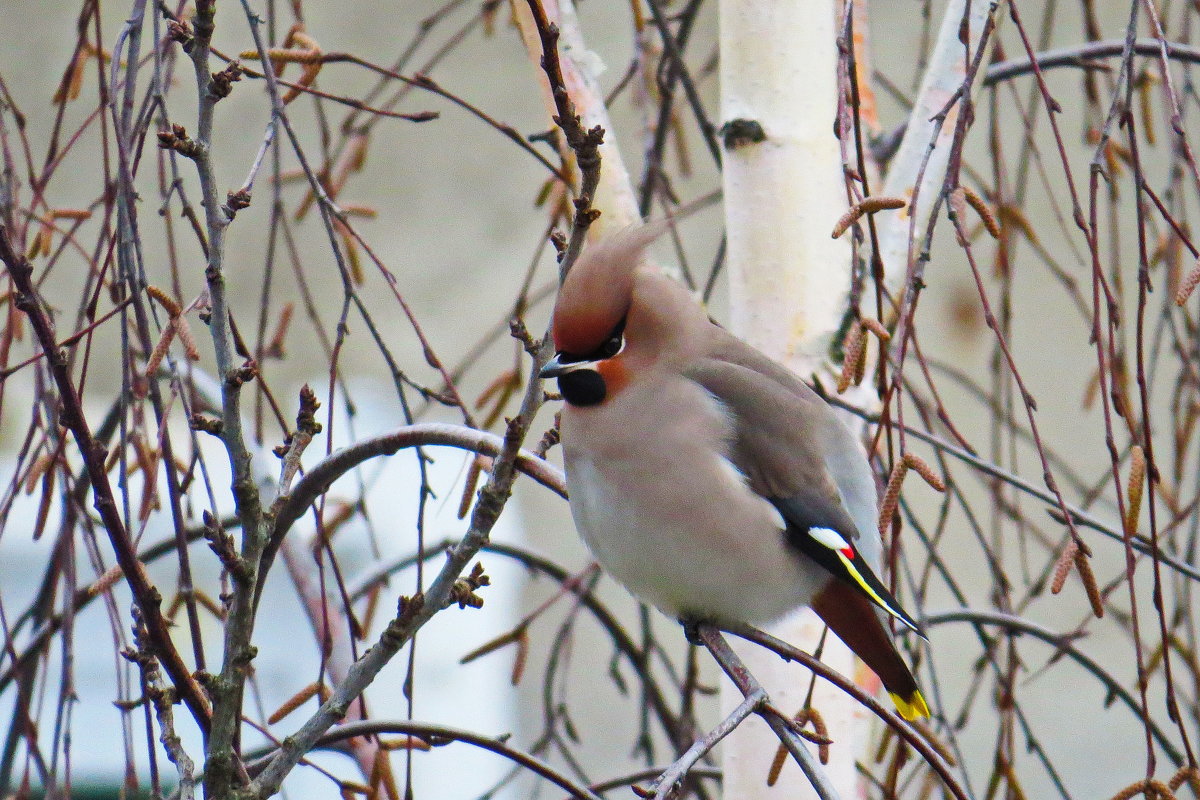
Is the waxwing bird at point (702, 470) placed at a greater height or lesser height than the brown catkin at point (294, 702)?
greater

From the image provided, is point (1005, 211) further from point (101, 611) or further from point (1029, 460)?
point (101, 611)

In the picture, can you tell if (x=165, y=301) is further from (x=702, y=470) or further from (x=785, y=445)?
(x=785, y=445)

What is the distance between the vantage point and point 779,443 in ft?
5.12

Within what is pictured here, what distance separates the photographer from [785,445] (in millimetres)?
1562

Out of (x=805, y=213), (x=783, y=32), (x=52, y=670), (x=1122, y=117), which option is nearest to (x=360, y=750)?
(x=805, y=213)

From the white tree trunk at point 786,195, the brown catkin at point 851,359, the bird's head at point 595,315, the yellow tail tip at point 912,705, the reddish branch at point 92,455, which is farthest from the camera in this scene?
the white tree trunk at point 786,195

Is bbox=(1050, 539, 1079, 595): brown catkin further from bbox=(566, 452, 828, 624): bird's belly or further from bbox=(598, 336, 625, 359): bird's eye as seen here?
bbox=(598, 336, 625, 359): bird's eye

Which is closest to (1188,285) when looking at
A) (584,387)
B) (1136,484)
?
(1136,484)

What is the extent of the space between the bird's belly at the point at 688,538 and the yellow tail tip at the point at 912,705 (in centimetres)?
14

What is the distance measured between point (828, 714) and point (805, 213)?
1.79 feet

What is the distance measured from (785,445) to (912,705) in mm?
299

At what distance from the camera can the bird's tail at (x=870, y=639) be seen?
4.80 ft

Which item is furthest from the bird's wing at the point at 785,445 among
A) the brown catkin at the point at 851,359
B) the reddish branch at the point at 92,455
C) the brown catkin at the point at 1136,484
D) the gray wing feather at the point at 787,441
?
the reddish branch at the point at 92,455

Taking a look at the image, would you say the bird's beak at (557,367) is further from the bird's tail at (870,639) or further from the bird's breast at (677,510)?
the bird's tail at (870,639)
